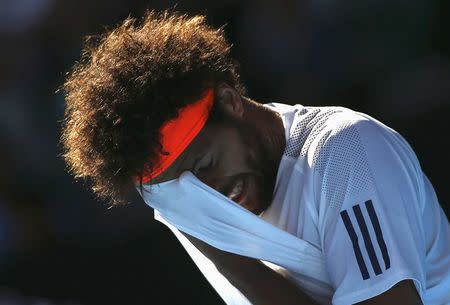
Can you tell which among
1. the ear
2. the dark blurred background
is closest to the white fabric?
the ear

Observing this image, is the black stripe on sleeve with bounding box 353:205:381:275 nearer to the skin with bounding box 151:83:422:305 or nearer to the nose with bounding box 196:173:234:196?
the skin with bounding box 151:83:422:305

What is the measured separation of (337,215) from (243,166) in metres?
0.31

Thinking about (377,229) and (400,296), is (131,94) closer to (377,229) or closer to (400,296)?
(377,229)

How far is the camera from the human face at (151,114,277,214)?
5.31 ft

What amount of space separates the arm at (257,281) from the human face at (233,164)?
0.14 meters

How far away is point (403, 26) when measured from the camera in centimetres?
343

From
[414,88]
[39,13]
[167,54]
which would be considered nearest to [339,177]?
[167,54]

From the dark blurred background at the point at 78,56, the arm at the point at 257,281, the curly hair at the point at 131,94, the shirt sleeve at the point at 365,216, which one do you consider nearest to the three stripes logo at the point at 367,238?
the shirt sleeve at the point at 365,216

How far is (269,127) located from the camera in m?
1.73

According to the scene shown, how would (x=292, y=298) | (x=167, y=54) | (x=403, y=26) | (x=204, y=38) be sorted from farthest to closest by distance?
(x=403, y=26)
(x=204, y=38)
(x=167, y=54)
(x=292, y=298)

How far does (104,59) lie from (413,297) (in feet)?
2.74

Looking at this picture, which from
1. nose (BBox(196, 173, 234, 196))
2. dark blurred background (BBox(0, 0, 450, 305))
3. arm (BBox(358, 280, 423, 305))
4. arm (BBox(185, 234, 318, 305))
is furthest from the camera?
dark blurred background (BBox(0, 0, 450, 305))

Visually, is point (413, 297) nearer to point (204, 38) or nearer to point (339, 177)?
point (339, 177)

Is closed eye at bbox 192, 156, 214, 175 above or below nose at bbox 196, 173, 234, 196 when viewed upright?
above
